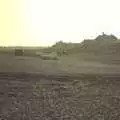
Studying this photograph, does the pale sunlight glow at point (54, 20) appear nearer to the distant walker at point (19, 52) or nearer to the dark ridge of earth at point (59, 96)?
the distant walker at point (19, 52)

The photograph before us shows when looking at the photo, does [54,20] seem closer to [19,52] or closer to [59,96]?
[19,52]

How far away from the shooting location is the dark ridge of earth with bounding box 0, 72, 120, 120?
1.08 metres

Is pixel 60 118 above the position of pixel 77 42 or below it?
below

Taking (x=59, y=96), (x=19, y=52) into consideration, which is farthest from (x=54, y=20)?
(x=59, y=96)

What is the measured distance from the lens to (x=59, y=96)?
3.61ft

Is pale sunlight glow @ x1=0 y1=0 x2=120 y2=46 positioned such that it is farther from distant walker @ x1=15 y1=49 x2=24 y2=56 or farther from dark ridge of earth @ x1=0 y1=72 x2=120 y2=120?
dark ridge of earth @ x1=0 y1=72 x2=120 y2=120

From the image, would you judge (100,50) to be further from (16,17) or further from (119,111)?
(16,17)

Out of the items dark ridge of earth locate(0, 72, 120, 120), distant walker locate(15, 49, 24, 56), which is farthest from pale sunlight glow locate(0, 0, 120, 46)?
dark ridge of earth locate(0, 72, 120, 120)

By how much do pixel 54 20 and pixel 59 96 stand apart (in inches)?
12.6

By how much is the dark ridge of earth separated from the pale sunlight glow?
0.18m

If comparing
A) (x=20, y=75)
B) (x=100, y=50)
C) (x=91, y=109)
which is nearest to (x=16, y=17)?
(x=20, y=75)

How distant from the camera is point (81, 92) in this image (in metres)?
1.09

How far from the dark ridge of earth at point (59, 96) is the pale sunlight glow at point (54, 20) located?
18 centimetres

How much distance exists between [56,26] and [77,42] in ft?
0.36
